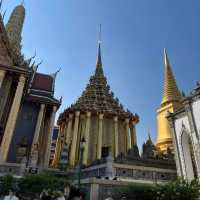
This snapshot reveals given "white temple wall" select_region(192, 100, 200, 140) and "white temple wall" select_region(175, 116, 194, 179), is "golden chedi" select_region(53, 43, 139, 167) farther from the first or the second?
"white temple wall" select_region(192, 100, 200, 140)

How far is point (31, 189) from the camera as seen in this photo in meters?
10.1

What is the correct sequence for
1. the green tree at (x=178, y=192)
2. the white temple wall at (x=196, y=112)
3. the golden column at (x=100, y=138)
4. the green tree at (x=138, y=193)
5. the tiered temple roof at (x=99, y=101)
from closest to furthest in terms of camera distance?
the green tree at (x=178, y=192) → the green tree at (x=138, y=193) → the white temple wall at (x=196, y=112) → the golden column at (x=100, y=138) → the tiered temple roof at (x=99, y=101)

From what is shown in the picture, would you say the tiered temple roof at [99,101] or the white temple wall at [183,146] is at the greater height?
the tiered temple roof at [99,101]

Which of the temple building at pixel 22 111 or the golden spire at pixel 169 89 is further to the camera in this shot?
the golden spire at pixel 169 89

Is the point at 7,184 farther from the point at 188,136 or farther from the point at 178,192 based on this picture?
the point at 188,136

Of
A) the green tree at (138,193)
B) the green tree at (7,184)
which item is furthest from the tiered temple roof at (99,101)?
the green tree at (138,193)

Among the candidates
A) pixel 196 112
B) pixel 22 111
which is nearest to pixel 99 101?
pixel 22 111

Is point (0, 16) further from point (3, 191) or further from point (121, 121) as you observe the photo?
point (121, 121)

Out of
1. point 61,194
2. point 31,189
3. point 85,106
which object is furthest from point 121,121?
point 61,194

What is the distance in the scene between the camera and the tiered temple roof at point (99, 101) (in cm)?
2919

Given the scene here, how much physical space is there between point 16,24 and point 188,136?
2993 centimetres

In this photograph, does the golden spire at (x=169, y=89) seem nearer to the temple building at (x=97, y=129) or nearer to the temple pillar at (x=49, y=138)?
the temple building at (x=97, y=129)

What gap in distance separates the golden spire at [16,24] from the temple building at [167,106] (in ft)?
75.9

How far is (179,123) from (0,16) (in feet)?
57.7
